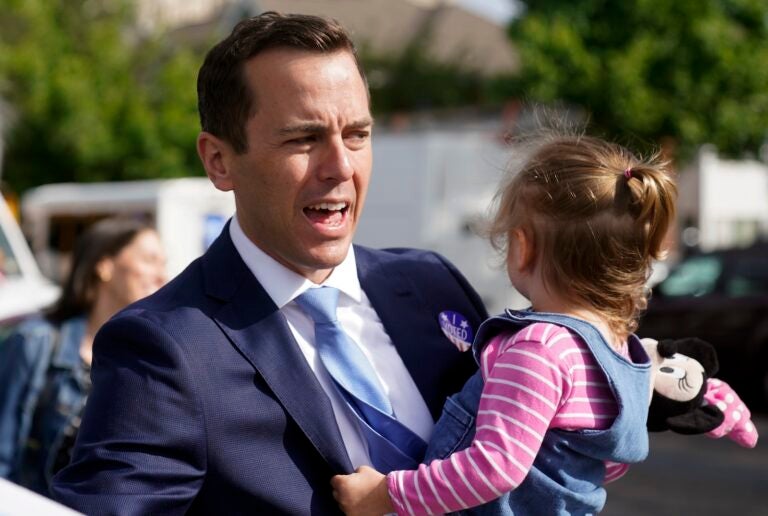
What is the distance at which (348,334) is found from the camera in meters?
2.40

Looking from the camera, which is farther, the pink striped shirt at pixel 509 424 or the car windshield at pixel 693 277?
the car windshield at pixel 693 277

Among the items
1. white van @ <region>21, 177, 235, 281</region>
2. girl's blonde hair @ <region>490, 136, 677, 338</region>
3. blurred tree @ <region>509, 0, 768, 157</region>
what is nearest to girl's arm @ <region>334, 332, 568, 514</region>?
girl's blonde hair @ <region>490, 136, 677, 338</region>

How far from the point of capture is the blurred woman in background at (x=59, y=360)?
13.0 feet

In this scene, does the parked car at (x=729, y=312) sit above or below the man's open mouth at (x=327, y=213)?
below

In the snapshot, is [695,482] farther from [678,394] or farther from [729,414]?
[678,394]

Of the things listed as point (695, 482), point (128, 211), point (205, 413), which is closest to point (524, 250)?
point (205, 413)

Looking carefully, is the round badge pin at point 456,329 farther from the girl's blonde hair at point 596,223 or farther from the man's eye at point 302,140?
the man's eye at point 302,140

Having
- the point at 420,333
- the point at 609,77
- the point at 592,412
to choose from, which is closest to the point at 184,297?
the point at 420,333

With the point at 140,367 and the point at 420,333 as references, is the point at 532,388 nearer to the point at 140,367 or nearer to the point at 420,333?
the point at 420,333

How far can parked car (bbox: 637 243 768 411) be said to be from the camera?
12797 mm

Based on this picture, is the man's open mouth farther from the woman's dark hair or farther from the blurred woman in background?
the woman's dark hair

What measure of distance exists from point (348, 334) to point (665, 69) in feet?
60.0

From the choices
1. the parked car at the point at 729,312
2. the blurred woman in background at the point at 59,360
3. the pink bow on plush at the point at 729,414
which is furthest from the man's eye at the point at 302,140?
the parked car at the point at 729,312

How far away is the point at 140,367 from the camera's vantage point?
2049 millimetres
